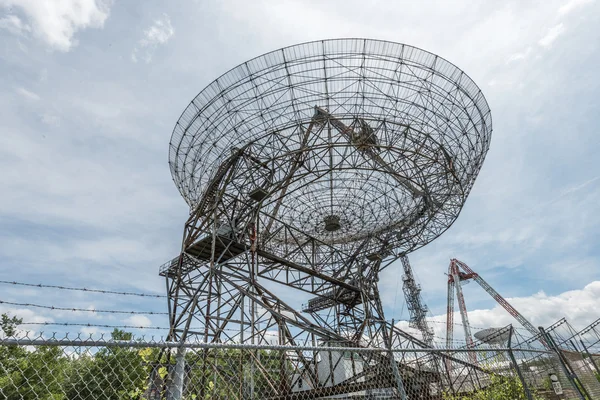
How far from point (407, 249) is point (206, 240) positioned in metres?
13.2

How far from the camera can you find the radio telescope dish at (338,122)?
1573 centimetres

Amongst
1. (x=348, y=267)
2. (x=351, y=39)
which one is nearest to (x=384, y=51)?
(x=351, y=39)

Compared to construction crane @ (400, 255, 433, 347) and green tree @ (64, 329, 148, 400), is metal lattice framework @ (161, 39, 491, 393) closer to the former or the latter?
green tree @ (64, 329, 148, 400)

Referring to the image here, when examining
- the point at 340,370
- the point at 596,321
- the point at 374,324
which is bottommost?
the point at 596,321

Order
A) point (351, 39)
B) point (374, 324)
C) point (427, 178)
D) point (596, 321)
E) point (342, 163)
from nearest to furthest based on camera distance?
point (596, 321), point (351, 39), point (342, 163), point (427, 178), point (374, 324)

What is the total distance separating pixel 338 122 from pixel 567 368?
12.8 metres

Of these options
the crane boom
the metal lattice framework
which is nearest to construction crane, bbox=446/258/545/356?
the crane boom

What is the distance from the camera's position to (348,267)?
81.4 feet

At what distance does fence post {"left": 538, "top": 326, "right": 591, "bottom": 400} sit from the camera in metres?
7.66

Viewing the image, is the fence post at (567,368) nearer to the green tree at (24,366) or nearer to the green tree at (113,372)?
the green tree at (113,372)

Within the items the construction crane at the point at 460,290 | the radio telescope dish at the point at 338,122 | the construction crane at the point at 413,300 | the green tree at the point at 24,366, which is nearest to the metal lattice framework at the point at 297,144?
the radio telescope dish at the point at 338,122

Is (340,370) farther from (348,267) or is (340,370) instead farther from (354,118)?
(354,118)

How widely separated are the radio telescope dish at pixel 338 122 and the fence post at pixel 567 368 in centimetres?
1009

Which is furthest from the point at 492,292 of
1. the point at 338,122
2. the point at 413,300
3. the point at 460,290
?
the point at 338,122
